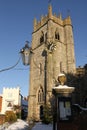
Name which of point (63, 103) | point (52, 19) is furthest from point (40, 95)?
point (63, 103)

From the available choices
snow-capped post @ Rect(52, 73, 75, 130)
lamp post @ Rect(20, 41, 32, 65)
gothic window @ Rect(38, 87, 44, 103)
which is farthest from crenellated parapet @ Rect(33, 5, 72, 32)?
snow-capped post @ Rect(52, 73, 75, 130)

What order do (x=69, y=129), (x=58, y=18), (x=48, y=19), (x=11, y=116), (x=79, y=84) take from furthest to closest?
(x=58, y=18) → (x=48, y=19) → (x=79, y=84) → (x=11, y=116) → (x=69, y=129)

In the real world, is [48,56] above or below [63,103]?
above

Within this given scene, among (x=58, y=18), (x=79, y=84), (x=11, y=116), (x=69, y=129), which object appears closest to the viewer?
(x=69, y=129)

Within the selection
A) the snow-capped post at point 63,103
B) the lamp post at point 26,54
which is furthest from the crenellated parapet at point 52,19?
the snow-capped post at point 63,103

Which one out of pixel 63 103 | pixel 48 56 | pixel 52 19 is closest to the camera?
pixel 63 103

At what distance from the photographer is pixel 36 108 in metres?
34.8

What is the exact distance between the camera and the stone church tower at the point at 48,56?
1346 inches

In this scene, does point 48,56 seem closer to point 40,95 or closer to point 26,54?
point 40,95

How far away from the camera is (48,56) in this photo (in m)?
34.6

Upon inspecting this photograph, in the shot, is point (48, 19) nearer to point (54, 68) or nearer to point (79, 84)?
point (54, 68)

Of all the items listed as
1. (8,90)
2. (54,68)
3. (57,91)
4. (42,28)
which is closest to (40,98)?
(54,68)

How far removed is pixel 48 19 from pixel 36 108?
1494 cm

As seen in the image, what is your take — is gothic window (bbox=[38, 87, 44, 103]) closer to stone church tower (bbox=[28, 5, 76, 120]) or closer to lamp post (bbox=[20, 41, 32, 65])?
stone church tower (bbox=[28, 5, 76, 120])
